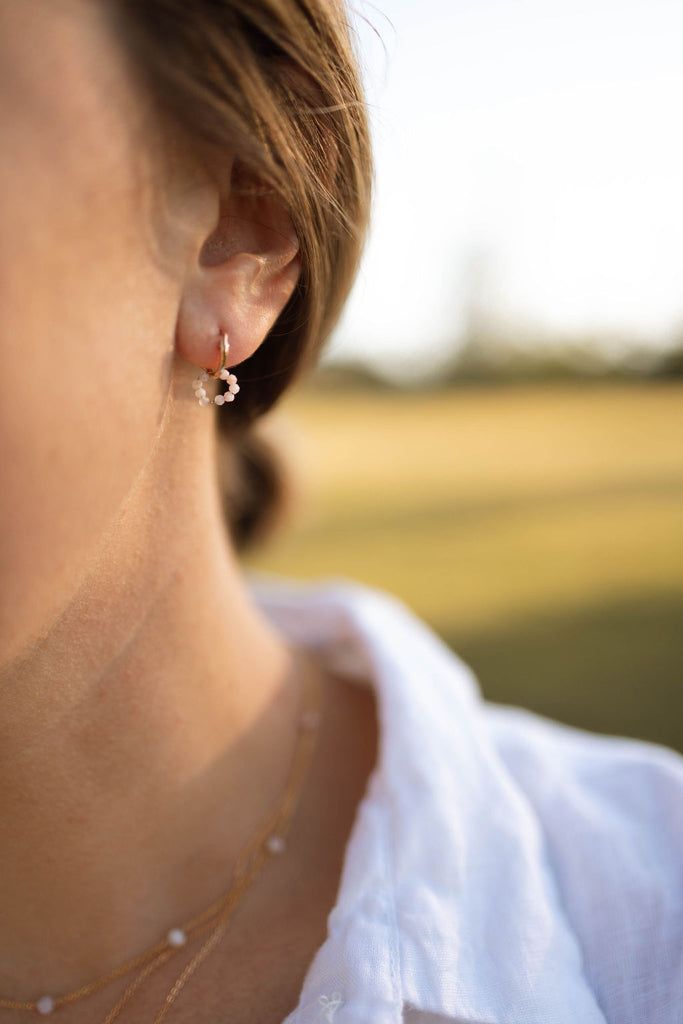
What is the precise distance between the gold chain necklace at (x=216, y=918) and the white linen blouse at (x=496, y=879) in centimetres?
16

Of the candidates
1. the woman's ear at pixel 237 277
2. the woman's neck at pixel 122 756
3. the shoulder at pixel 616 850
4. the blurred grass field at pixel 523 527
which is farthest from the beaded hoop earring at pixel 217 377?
the shoulder at pixel 616 850

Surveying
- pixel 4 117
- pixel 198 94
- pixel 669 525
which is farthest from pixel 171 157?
pixel 669 525

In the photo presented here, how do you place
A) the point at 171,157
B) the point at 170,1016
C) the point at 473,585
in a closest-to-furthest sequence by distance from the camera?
the point at 171,157 → the point at 170,1016 → the point at 473,585

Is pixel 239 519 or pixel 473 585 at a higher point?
pixel 239 519

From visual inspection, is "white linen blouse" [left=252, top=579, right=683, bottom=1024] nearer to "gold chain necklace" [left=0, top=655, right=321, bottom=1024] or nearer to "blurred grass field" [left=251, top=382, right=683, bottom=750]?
"gold chain necklace" [left=0, top=655, right=321, bottom=1024]

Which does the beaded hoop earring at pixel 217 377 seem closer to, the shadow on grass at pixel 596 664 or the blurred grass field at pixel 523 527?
the blurred grass field at pixel 523 527

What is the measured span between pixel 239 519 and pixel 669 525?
4.53 m

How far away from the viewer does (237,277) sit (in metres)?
1.07

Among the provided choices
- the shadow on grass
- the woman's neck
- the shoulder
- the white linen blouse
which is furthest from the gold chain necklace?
the shadow on grass

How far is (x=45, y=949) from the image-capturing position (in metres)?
1.18

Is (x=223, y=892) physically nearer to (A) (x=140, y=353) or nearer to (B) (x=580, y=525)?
(A) (x=140, y=353)

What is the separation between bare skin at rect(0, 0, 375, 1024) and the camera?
2.89 feet

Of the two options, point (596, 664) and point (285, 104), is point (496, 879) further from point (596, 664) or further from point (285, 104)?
point (596, 664)

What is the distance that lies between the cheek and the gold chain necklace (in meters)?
0.56
